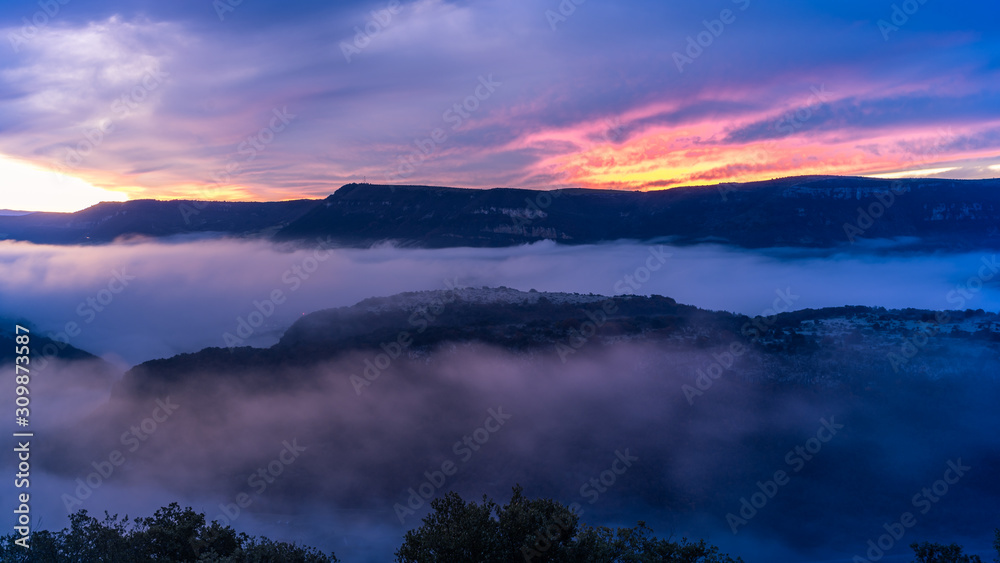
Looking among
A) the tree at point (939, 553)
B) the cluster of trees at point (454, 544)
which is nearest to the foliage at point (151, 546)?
the cluster of trees at point (454, 544)

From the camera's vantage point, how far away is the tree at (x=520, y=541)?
20078 millimetres

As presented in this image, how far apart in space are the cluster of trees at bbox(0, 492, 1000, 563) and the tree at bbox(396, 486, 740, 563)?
0.03 metres

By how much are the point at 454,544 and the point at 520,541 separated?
2.41 meters

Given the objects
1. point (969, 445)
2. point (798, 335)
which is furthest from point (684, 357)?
point (969, 445)

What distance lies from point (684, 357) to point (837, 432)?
23036 millimetres

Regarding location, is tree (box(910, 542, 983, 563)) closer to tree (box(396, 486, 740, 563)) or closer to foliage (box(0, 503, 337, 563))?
tree (box(396, 486, 740, 563))

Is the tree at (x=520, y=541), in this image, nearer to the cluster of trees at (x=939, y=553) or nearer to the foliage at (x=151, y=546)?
the foliage at (x=151, y=546)

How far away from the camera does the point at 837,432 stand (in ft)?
232

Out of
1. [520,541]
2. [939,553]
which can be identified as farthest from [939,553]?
[520,541]

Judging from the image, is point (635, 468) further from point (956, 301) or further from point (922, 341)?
point (956, 301)

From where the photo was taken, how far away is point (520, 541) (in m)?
20.7

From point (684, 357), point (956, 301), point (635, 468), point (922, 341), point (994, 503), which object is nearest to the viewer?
point (994, 503)

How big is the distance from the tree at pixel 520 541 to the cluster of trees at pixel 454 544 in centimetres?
3

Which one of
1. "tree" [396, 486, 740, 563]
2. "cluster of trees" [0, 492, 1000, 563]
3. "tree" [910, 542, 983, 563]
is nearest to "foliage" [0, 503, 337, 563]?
"cluster of trees" [0, 492, 1000, 563]
